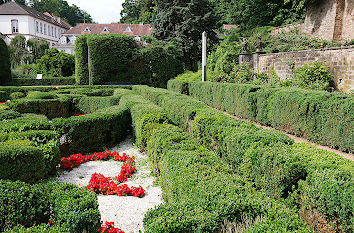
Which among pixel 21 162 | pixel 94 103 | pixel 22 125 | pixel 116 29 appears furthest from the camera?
pixel 116 29

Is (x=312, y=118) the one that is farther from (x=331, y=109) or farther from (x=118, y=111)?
(x=118, y=111)

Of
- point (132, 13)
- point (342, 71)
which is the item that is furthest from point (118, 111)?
point (132, 13)

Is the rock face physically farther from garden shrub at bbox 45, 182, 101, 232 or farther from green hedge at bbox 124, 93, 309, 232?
garden shrub at bbox 45, 182, 101, 232

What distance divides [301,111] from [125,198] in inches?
202

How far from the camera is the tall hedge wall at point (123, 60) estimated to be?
23.4 metres

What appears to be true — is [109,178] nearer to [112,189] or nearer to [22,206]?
[112,189]

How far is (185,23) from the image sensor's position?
90.8 feet

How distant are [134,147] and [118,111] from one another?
1.30m

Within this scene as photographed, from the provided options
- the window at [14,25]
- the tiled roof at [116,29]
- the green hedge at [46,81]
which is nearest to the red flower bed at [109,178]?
the green hedge at [46,81]

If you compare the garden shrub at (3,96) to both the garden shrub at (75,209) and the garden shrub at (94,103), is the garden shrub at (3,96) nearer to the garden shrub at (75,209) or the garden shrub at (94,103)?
the garden shrub at (94,103)

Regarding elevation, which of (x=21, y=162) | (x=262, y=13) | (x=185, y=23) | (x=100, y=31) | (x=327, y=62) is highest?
(x=100, y=31)

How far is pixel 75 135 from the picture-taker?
23.4ft

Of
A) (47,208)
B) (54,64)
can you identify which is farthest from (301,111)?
(54,64)

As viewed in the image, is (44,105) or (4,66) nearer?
(44,105)
